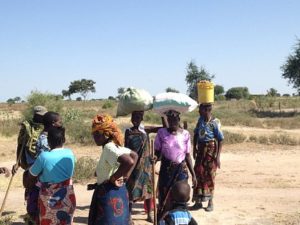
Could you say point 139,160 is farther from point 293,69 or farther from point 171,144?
point 293,69

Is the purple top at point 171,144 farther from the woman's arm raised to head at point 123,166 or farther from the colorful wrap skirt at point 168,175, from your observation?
the woman's arm raised to head at point 123,166

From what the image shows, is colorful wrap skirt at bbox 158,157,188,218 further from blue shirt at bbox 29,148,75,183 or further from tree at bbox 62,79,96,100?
tree at bbox 62,79,96,100

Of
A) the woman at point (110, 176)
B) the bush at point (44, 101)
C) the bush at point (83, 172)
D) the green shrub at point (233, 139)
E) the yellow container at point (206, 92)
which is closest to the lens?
the woman at point (110, 176)

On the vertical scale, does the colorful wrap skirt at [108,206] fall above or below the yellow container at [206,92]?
below

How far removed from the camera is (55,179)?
14.4 ft

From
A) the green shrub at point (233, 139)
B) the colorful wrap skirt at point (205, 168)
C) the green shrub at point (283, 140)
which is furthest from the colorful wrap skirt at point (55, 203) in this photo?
the green shrub at point (283, 140)

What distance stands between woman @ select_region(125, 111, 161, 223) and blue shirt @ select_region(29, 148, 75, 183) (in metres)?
1.69

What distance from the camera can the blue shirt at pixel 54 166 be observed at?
14.1 ft

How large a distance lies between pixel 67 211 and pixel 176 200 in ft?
3.75

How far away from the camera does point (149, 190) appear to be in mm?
6297

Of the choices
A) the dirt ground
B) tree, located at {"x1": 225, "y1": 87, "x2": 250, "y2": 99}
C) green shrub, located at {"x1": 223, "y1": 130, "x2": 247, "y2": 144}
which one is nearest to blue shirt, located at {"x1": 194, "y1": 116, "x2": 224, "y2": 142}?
the dirt ground

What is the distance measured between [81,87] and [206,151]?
70665 millimetres

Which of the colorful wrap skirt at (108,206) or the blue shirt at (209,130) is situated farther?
the blue shirt at (209,130)

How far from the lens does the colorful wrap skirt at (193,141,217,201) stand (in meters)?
7.15
